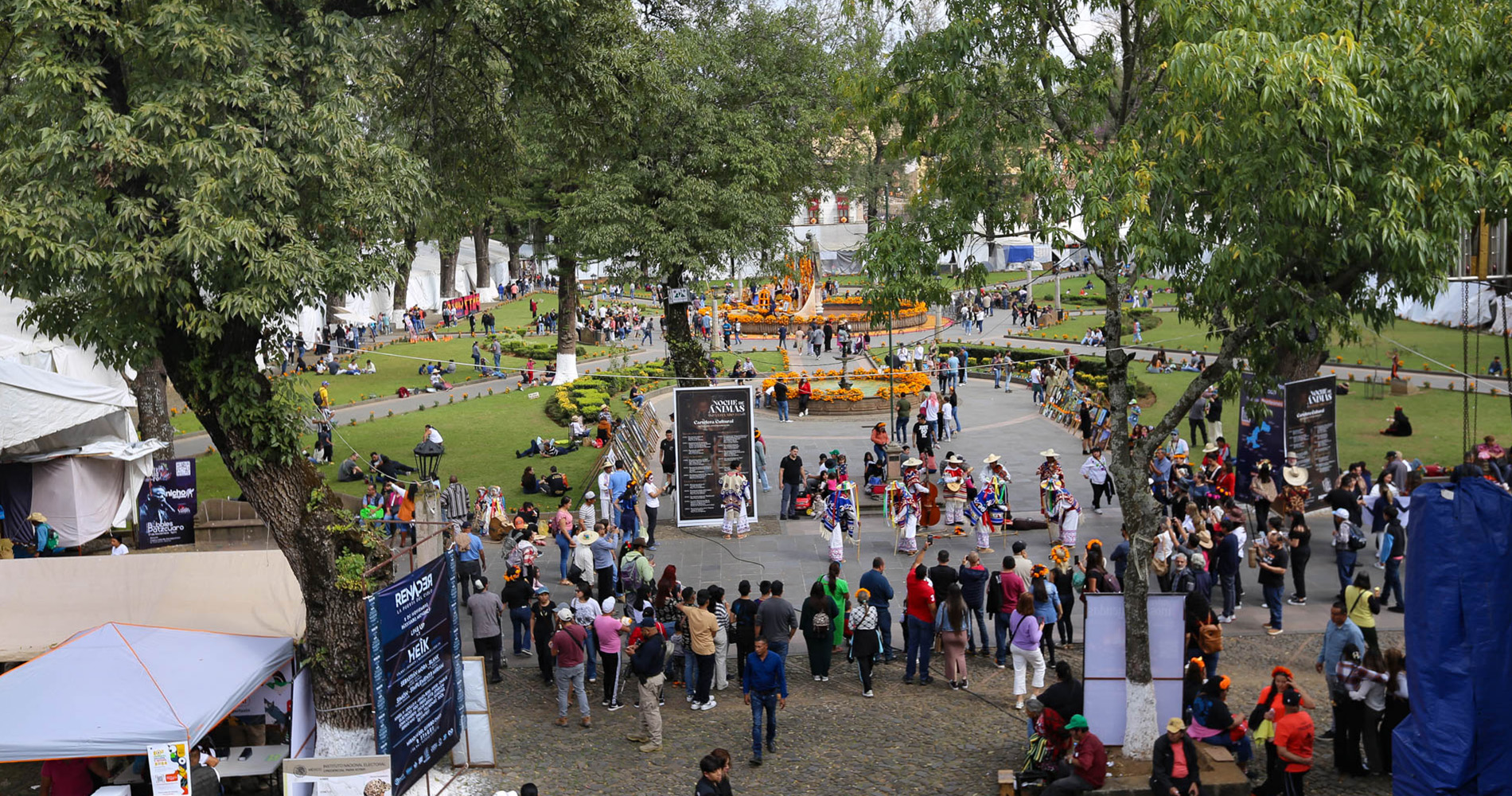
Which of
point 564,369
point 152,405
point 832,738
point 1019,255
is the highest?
point 1019,255

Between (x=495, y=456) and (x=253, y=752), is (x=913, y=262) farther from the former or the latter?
(x=495, y=456)

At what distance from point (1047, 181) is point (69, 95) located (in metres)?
8.42

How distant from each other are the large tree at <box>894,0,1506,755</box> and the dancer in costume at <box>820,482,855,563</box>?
6260 millimetres

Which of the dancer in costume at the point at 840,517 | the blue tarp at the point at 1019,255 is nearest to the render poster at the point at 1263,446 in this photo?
the dancer in costume at the point at 840,517

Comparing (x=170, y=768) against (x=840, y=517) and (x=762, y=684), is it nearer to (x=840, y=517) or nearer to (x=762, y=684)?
(x=762, y=684)

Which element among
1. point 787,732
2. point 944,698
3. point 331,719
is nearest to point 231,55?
point 331,719

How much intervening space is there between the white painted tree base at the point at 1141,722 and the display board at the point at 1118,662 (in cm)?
11

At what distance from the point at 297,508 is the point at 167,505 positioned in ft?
28.8

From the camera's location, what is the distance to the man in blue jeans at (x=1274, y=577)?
14.1 metres

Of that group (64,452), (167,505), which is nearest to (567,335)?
(167,505)

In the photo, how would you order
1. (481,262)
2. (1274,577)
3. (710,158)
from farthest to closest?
(481,262) < (710,158) < (1274,577)

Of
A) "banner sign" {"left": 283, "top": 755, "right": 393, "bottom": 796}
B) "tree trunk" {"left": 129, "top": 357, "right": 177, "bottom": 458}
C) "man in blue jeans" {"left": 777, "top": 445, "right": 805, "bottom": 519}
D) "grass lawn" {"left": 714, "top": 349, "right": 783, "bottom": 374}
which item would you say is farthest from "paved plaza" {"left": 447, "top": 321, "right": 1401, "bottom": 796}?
"grass lawn" {"left": 714, "top": 349, "right": 783, "bottom": 374}

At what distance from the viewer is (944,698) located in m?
12.7

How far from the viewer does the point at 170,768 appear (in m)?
9.63
